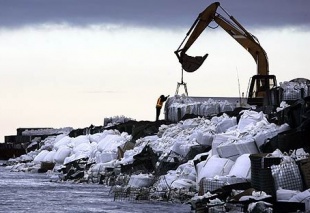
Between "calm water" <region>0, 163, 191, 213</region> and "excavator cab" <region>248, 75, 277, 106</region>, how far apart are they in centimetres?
984

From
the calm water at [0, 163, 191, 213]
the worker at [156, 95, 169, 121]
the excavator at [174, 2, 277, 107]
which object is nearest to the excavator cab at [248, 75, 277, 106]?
the excavator at [174, 2, 277, 107]

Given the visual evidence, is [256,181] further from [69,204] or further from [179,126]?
[179,126]

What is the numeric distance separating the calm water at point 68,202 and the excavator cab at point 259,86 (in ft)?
32.3

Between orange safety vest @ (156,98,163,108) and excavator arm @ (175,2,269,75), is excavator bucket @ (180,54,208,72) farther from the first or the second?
orange safety vest @ (156,98,163,108)

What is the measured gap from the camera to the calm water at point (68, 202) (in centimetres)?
1980

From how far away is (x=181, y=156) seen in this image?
83.3 ft

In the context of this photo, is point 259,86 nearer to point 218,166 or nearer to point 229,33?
point 229,33

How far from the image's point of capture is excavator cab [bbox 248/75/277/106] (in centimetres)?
3744

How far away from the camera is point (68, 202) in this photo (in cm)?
2245

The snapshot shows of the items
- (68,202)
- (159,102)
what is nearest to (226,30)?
(159,102)

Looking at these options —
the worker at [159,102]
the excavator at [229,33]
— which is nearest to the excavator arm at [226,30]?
the excavator at [229,33]

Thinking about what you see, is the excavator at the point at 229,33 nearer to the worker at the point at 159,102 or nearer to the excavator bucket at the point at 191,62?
the excavator bucket at the point at 191,62

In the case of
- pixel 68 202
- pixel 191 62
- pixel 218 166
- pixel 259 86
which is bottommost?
pixel 68 202

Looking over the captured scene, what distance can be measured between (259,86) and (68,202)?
58.0 ft
